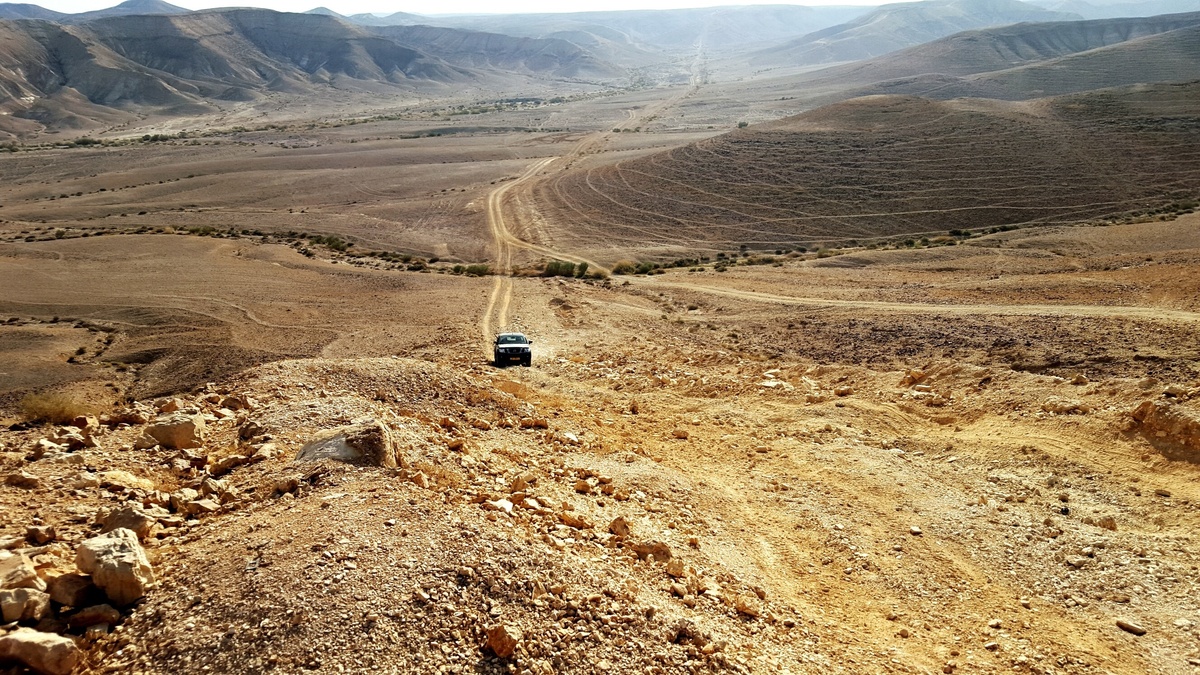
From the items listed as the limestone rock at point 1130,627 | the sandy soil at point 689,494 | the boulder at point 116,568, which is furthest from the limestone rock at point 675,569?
the boulder at point 116,568

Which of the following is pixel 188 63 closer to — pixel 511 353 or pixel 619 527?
pixel 511 353

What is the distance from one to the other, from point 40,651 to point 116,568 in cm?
82

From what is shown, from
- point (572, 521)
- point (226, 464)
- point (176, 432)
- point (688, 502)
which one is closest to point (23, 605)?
point (226, 464)

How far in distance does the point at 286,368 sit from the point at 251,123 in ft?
384

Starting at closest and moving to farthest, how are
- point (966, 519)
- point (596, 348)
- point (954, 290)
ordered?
1. point (966, 519)
2. point (596, 348)
3. point (954, 290)

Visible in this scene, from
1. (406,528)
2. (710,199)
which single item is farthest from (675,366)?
(710,199)

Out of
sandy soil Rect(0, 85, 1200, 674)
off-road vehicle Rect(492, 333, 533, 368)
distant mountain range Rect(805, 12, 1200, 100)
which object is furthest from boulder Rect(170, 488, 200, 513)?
distant mountain range Rect(805, 12, 1200, 100)

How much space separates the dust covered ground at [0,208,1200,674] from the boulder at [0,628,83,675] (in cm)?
21

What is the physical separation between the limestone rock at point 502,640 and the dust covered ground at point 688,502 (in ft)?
0.24

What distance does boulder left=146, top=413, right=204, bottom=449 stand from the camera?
1023 centimetres

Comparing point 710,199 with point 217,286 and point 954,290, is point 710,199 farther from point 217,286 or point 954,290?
point 217,286

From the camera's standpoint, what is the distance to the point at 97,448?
9906 millimetres

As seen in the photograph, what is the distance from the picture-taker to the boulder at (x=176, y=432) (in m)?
10.2

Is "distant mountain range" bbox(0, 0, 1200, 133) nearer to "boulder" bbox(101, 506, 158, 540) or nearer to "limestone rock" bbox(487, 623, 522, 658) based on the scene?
"limestone rock" bbox(487, 623, 522, 658)
